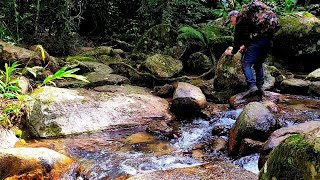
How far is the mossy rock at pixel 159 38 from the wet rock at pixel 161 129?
451 cm

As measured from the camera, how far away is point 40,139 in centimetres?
484

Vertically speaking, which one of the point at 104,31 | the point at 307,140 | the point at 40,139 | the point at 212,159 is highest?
the point at 307,140

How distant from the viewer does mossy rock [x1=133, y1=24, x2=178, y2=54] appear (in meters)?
9.65

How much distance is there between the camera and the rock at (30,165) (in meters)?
3.69

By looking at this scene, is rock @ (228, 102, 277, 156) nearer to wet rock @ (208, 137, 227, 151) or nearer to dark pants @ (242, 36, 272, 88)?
wet rock @ (208, 137, 227, 151)

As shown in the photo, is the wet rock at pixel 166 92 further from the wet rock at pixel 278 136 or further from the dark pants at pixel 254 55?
the wet rock at pixel 278 136

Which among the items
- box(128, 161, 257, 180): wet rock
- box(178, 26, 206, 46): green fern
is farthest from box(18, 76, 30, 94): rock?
box(178, 26, 206, 46): green fern

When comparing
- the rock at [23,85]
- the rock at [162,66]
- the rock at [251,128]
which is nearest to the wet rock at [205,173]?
the rock at [251,128]

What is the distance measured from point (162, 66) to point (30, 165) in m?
4.66

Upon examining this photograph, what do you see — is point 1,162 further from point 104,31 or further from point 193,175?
point 104,31

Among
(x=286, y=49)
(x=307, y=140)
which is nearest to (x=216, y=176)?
(x=307, y=140)

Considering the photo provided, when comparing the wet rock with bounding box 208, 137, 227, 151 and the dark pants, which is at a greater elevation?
the dark pants

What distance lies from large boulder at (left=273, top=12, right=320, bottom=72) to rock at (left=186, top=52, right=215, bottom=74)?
2.26 meters

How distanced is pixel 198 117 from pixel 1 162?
3210mm
